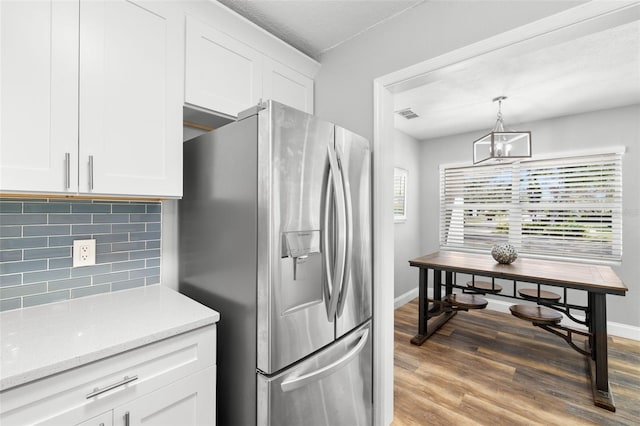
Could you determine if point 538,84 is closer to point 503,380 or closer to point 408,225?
point 408,225

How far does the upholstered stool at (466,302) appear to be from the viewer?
301 cm

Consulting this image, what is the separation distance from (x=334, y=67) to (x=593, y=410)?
3.01 m

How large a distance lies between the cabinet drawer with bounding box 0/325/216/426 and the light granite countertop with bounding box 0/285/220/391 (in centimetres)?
4

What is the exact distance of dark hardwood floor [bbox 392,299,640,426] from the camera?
195 cm

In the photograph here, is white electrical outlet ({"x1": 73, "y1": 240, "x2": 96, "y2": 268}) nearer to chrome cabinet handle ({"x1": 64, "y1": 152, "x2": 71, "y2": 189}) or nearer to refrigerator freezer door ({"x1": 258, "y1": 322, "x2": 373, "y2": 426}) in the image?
A: chrome cabinet handle ({"x1": 64, "y1": 152, "x2": 71, "y2": 189})

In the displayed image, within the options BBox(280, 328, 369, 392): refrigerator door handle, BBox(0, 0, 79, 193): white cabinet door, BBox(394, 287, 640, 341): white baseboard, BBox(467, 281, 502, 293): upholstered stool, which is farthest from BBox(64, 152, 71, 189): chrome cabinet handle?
BBox(394, 287, 640, 341): white baseboard

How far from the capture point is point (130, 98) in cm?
126

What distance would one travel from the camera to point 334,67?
2021 mm

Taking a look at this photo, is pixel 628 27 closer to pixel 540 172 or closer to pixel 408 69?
pixel 408 69

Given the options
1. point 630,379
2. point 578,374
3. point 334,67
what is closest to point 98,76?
point 334,67

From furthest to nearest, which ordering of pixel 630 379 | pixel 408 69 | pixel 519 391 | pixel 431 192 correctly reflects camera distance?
pixel 431 192
pixel 630 379
pixel 519 391
pixel 408 69

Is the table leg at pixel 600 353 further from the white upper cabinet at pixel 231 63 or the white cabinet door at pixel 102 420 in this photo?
the white cabinet door at pixel 102 420

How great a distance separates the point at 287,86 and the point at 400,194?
2832 millimetres

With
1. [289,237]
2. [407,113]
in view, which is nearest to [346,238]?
[289,237]
